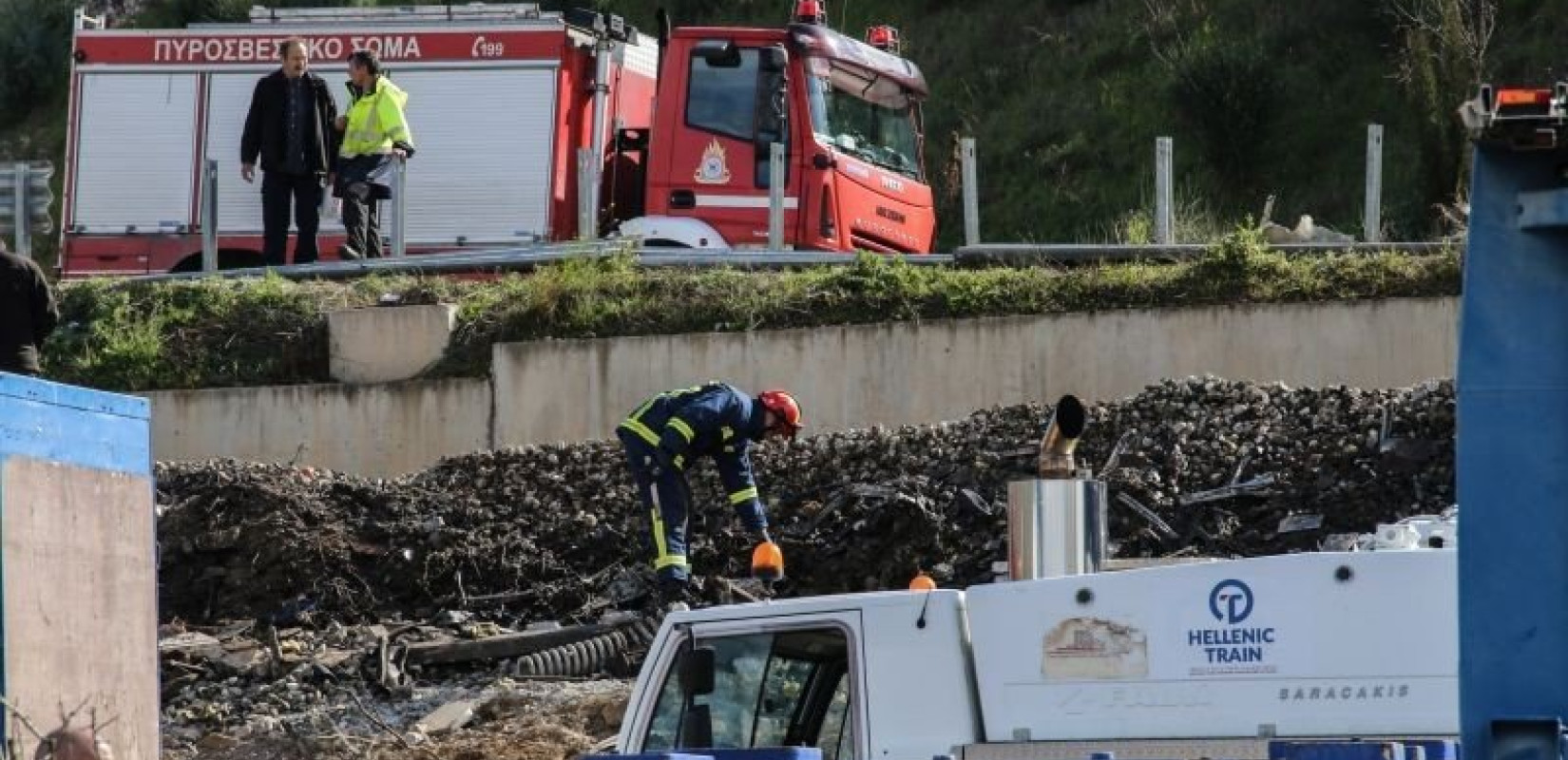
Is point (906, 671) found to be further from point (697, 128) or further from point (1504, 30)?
point (1504, 30)

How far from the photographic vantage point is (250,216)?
24719 millimetres

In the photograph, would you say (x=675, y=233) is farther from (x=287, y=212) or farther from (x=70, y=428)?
(x=70, y=428)

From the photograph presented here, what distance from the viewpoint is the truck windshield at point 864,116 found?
2314cm

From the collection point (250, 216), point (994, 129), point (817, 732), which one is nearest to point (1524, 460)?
point (817, 732)

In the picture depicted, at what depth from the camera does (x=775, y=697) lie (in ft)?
31.9

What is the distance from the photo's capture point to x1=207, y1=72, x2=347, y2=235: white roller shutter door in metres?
24.7

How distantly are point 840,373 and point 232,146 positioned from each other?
26.4ft

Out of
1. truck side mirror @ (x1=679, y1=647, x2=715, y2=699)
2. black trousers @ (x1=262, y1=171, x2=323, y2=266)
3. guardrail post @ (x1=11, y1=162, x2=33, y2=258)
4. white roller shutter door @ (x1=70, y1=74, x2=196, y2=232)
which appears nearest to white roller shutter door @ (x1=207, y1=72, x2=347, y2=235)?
white roller shutter door @ (x1=70, y1=74, x2=196, y2=232)

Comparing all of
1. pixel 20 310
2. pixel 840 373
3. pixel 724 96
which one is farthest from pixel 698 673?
→ pixel 724 96

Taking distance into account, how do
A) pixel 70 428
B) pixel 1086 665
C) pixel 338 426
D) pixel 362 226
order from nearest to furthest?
pixel 1086 665 → pixel 70 428 → pixel 338 426 → pixel 362 226

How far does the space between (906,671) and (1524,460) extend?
405 cm

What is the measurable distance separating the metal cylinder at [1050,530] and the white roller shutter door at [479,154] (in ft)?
48.5

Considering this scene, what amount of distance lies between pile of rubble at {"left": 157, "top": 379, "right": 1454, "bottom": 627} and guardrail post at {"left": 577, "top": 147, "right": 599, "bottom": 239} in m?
4.71

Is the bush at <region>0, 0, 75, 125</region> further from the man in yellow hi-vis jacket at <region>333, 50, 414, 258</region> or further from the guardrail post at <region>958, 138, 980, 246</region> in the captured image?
the guardrail post at <region>958, 138, 980, 246</region>
